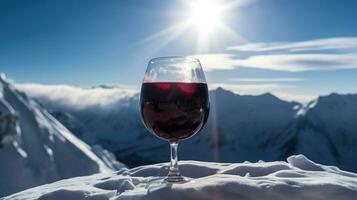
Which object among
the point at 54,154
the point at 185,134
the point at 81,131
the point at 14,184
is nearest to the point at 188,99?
the point at 185,134

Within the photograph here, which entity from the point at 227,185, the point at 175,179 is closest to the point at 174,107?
the point at 175,179

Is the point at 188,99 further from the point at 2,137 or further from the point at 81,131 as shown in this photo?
the point at 81,131

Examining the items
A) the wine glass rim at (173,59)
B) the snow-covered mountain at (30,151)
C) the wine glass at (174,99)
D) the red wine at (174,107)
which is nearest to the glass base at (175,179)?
the wine glass at (174,99)

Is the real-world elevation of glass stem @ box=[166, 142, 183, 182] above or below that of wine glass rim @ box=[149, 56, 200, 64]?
below

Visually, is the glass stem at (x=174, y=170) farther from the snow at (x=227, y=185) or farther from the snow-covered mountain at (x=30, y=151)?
the snow-covered mountain at (x=30, y=151)

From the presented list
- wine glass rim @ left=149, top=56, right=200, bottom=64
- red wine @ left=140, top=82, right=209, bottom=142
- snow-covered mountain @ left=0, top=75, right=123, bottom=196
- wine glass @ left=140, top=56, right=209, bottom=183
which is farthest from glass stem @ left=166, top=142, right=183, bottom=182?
snow-covered mountain @ left=0, top=75, right=123, bottom=196

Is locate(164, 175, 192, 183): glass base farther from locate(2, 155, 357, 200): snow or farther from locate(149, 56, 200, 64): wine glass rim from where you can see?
locate(149, 56, 200, 64): wine glass rim

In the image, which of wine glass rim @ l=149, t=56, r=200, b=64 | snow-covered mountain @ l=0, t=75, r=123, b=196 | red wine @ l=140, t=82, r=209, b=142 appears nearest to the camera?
red wine @ l=140, t=82, r=209, b=142
